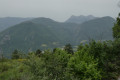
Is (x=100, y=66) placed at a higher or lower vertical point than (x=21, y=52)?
lower

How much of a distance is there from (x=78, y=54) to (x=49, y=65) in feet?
9.20

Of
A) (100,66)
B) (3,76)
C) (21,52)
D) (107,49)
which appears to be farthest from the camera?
(107,49)

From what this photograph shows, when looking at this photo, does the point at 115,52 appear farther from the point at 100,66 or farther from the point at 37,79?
the point at 37,79

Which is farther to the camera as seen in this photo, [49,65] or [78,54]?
[78,54]

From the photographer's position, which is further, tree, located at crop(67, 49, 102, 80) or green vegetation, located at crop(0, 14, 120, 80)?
tree, located at crop(67, 49, 102, 80)

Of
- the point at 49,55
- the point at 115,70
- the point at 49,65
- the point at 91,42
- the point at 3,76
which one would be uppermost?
the point at 91,42

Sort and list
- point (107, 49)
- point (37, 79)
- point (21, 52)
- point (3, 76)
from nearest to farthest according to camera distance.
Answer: point (37, 79), point (21, 52), point (3, 76), point (107, 49)

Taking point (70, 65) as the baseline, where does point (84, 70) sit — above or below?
below

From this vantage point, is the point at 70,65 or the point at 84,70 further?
the point at 70,65

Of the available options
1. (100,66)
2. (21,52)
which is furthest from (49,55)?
(100,66)

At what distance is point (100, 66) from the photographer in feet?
26.8

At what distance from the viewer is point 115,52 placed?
891 cm

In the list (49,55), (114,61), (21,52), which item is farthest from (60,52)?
(114,61)

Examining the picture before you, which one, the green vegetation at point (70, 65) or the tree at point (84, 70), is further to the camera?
the tree at point (84, 70)
